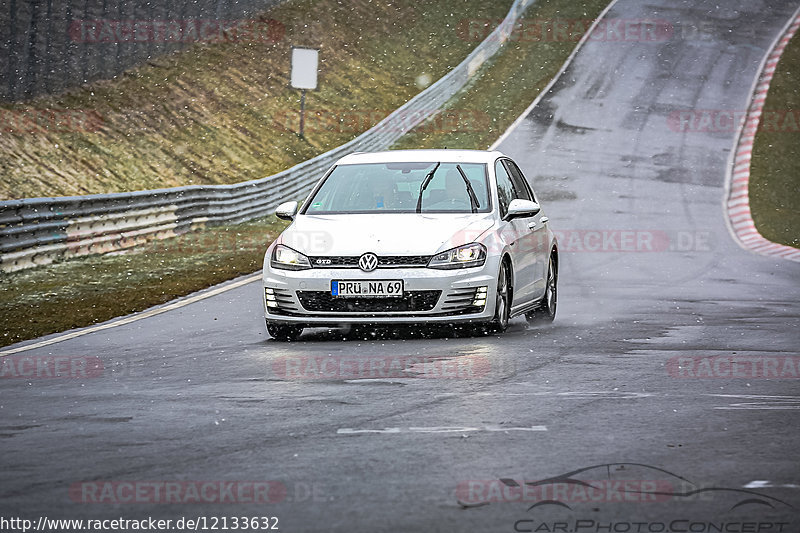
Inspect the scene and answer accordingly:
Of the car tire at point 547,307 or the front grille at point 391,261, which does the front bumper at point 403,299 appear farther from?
the car tire at point 547,307

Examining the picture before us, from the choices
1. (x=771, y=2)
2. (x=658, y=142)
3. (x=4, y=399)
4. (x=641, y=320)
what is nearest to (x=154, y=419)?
(x=4, y=399)

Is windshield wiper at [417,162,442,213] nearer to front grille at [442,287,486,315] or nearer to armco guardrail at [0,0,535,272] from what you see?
front grille at [442,287,486,315]

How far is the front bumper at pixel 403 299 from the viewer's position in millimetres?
11781

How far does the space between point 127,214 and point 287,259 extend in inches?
462

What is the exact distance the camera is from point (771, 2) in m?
57.7

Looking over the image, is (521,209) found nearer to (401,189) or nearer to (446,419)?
(401,189)

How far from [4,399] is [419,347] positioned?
3540 millimetres

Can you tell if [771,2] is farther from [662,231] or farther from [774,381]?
[774,381]

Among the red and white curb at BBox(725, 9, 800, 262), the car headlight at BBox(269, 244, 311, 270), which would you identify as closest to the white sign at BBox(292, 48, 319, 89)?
the red and white curb at BBox(725, 9, 800, 262)

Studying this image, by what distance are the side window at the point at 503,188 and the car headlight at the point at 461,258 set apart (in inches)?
34.6

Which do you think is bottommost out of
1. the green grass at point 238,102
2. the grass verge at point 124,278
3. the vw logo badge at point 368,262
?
the green grass at point 238,102

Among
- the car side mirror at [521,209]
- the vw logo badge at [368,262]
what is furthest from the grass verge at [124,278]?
the car side mirror at [521,209]

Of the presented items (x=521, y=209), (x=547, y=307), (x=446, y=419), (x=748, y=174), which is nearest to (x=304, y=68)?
(x=748, y=174)

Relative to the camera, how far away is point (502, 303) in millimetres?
12289
